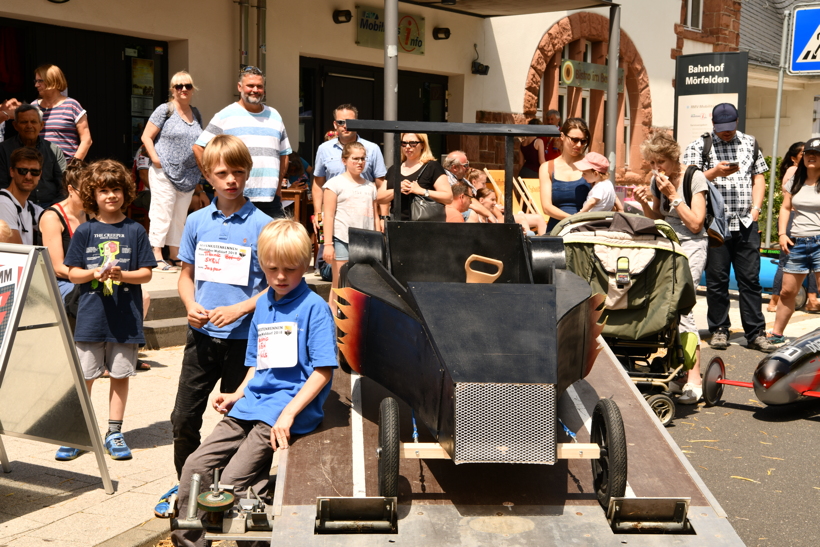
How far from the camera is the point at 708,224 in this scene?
7.29 meters

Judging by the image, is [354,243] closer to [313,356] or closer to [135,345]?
[313,356]

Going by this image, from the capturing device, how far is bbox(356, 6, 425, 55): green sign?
43.4 ft

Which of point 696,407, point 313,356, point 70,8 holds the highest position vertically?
point 70,8

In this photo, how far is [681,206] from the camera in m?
6.96

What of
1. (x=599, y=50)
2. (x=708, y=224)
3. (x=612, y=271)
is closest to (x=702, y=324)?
(x=708, y=224)

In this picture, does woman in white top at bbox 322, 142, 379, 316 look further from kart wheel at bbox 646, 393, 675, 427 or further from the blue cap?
the blue cap

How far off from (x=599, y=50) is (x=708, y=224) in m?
11.4

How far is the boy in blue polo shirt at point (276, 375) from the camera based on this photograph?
3.67 m

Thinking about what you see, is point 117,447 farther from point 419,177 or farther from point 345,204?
point 419,177

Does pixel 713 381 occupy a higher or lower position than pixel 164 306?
lower

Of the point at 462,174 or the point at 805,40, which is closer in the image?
the point at 462,174

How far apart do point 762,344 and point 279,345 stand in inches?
248

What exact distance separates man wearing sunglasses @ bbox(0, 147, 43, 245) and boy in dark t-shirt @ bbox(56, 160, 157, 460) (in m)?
1.44

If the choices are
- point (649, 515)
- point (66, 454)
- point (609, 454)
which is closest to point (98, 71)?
point (66, 454)
